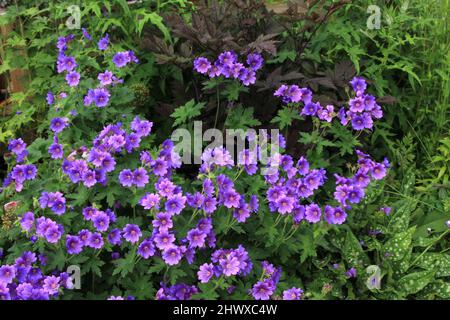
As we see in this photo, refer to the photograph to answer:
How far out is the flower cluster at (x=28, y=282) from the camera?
214 centimetres

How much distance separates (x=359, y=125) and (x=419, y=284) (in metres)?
0.76

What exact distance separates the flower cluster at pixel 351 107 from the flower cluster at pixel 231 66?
0.16 metres

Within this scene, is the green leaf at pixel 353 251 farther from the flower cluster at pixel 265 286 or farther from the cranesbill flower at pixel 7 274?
the cranesbill flower at pixel 7 274

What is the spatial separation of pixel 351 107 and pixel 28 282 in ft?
5.17

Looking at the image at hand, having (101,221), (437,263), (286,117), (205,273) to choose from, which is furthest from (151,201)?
(437,263)

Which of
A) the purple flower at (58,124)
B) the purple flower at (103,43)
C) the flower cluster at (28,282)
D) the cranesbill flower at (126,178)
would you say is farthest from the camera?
the purple flower at (103,43)

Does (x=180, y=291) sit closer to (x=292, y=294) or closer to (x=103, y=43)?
(x=292, y=294)

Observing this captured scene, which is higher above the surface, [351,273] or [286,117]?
[286,117]

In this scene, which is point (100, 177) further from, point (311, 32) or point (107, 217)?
point (311, 32)

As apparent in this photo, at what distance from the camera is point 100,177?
7.83 feet

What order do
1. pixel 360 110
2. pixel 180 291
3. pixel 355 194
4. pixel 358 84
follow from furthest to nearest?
pixel 358 84, pixel 360 110, pixel 355 194, pixel 180 291

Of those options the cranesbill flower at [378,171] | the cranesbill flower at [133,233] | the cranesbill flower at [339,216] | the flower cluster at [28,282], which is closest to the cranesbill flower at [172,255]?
the cranesbill flower at [133,233]

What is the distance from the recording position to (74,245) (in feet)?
7.51

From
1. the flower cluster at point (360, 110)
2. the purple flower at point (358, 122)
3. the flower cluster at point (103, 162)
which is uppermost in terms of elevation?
the flower cluster at point (360, 110)
